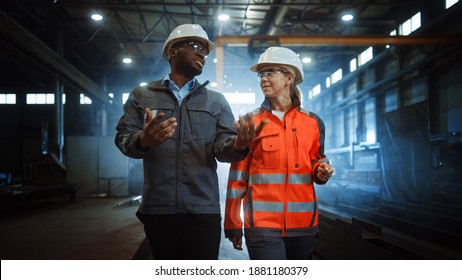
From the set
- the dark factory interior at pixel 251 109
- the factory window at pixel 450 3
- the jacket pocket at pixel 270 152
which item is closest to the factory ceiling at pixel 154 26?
the dark factory interior at pixel 251 109

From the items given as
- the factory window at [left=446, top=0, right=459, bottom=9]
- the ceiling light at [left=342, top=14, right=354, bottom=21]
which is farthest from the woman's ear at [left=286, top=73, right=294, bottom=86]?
the ceiling light at [left=342, top=14, right=354, bottom=21]

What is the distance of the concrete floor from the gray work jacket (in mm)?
2278

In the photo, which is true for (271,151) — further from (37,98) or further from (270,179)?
(37,98)

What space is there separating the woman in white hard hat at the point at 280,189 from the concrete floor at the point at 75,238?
217 centimetres

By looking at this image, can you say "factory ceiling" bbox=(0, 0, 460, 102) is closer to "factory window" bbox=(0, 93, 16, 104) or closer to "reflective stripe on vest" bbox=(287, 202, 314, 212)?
"factory window" bbox=(0, 93, 16, 104)

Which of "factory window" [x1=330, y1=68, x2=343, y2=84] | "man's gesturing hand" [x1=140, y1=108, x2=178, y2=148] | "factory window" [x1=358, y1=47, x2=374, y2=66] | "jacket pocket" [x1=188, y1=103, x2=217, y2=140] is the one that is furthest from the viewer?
"factory window" [x1=330, y1=68, x2=343, y2=84]

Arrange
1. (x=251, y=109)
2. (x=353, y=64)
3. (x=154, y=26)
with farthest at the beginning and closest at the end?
(x=353, y=64)
(x=251, y=109)
(x=154, y=26)

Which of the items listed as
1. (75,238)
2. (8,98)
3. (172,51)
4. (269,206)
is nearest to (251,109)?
(75,238)

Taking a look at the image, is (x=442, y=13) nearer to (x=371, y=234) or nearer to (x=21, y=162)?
(x=371, y=234)

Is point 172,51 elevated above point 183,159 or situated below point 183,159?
above

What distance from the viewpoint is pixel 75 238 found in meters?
4.89

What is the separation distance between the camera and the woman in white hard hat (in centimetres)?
207

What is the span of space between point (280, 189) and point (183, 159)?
1.94 feet

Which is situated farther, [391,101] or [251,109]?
[251,109]
